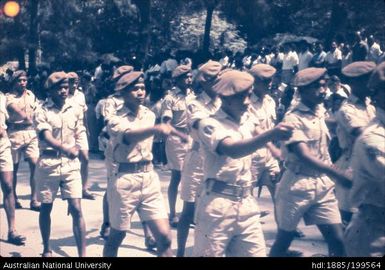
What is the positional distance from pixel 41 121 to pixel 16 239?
76.0 inches

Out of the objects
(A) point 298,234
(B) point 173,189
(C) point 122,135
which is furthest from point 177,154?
(C) point 122,135

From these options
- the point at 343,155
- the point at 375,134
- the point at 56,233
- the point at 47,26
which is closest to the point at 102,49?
the point at 47,26

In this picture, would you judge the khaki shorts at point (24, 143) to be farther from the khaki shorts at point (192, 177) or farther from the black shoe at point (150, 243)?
the khaki shorts at point (192, 177)

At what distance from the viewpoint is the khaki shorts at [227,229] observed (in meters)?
5.29

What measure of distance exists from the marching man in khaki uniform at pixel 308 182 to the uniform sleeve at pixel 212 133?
0.93 metres

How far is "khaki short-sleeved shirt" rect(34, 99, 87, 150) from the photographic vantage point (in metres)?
7.29

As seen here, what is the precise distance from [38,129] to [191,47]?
2808cm

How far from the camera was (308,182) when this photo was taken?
19.9 ft

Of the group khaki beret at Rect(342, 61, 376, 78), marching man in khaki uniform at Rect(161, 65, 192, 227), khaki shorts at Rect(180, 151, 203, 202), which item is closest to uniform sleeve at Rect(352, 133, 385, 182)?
khaki beret at Rect(342, 61, 376, 78)

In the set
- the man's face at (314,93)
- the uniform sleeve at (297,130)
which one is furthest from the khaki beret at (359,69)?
the uniform sleeve at (297,130)

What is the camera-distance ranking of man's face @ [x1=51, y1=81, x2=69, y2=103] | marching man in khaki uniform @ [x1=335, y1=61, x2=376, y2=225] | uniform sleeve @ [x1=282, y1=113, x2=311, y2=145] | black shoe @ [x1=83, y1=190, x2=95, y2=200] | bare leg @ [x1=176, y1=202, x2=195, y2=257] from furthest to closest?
black shoe @ [x1=83, y1=190, x2=95, y2=200]
man's face @ [x1=51, y1=81, x2=69, y2=103]
bare leg @ [x1=176, y1=202, x2=195, y2=257]
marching man in khaki uniform @ [x1=335, y1=61, x2=376, y2=225]
uniform sleeve @ [x1=282, y1=113, x2=311, y2=145]

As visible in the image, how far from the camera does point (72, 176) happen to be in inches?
291

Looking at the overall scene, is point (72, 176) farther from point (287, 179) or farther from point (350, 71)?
point (350, 71)

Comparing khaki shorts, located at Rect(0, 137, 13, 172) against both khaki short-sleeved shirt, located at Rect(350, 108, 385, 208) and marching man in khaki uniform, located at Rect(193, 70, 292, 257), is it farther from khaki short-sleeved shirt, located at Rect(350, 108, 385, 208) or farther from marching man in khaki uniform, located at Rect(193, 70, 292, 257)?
khaki short-sleeved shirt, located at Rect(350, 108, 385, 208)
